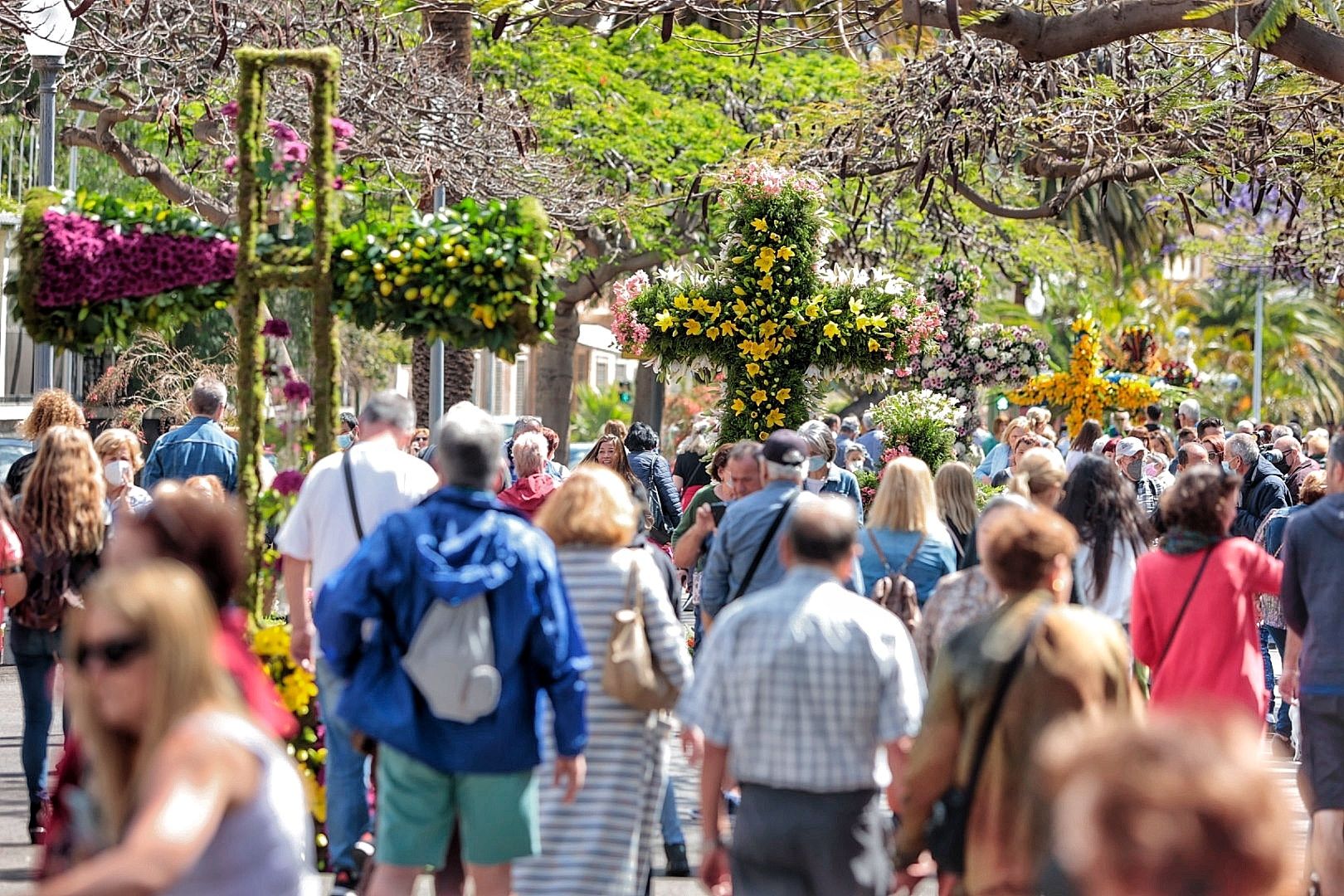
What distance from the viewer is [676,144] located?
25.3m

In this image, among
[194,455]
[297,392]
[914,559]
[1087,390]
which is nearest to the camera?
[297,392]

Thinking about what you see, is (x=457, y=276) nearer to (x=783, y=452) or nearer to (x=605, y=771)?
(x=783, y=452)

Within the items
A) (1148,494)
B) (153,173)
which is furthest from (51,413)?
(153,173)

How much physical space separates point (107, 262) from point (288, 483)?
1.03m

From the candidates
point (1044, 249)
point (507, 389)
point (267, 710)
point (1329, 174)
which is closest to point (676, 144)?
point (1044, 249)

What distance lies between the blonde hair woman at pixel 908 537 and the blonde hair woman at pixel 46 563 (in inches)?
126

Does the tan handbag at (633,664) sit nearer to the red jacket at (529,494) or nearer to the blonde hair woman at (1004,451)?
the red jacket at (529,494)

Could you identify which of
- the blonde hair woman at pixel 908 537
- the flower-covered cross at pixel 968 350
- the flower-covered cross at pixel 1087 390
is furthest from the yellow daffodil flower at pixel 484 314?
the flower-covered cross at pixel 1087 390

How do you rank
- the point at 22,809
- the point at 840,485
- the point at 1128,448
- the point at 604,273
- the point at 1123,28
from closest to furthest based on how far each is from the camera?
the point at 22,809 → the point at 1123,28 → the point at 840,485 → the point at 1128,448 → the point at 604,273

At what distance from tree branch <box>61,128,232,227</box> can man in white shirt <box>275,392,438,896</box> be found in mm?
13077

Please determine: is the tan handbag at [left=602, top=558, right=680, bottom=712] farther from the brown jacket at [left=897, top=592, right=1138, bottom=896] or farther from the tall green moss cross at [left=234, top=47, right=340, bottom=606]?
the tall green moss cross at [left=234, top=47, right=340, bottom=606]

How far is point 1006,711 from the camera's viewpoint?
15.5ft

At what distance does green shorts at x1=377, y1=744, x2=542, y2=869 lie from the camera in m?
5.39

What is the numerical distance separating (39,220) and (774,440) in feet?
9.38
